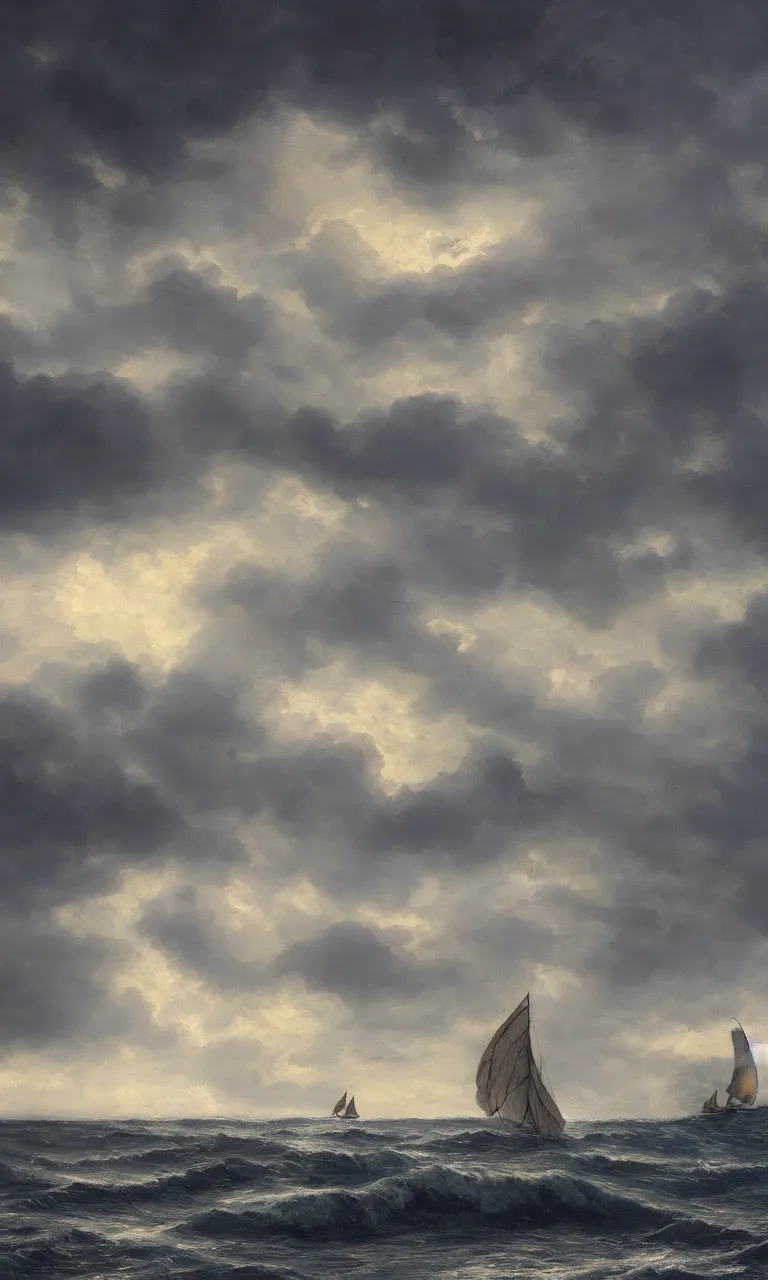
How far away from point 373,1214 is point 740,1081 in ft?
430

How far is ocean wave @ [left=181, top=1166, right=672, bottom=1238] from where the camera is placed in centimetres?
3478

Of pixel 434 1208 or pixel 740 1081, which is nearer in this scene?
pixel 434 1208

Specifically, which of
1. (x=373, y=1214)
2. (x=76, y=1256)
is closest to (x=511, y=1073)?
(x=373, y=1214)

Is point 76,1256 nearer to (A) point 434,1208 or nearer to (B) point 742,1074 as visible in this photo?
(A) point 434,1208

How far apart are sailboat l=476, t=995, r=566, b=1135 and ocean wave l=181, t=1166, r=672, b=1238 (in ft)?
115

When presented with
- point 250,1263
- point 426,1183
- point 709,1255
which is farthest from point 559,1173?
point 250,1263

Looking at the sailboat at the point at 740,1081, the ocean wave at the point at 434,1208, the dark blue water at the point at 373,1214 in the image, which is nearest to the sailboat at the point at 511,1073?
the dark blue water at the point at 373,1214

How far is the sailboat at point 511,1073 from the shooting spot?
75750mm

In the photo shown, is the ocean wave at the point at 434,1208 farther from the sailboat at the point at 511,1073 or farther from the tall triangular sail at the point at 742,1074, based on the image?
the tall triangular sail at the point at 742,1074

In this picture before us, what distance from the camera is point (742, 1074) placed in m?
150

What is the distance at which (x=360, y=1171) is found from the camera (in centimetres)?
4447

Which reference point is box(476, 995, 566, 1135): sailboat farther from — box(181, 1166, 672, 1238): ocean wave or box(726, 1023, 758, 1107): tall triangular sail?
box(726, 1023, 758, 1107): tall triangular sail

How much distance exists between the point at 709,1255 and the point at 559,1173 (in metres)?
13.1

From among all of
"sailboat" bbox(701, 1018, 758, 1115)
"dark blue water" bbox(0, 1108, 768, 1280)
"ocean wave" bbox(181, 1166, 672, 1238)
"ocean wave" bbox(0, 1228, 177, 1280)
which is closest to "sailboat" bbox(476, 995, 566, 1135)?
"dark blue water" bbox(0, 1108, 768, 1280)
